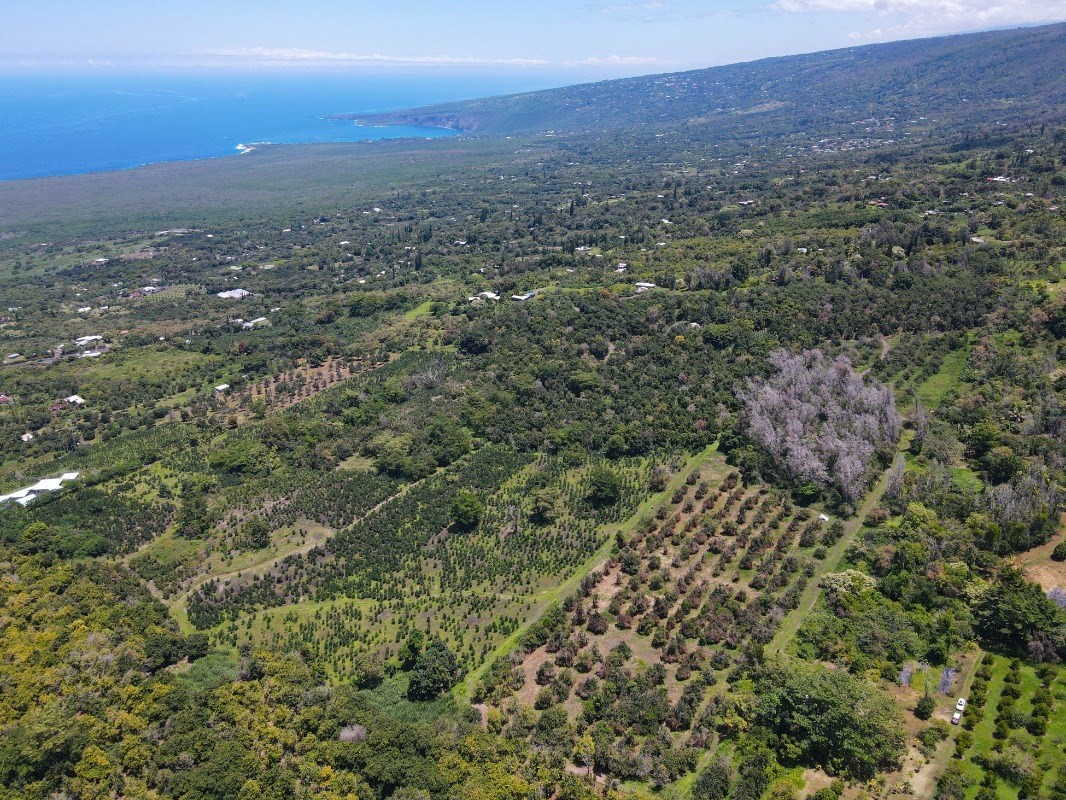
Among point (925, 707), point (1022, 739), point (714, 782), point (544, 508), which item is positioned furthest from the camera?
point (544, 508)

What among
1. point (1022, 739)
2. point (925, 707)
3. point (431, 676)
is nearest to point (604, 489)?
point (431, 676)

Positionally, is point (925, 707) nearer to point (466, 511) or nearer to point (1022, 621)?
point (1022, 621)

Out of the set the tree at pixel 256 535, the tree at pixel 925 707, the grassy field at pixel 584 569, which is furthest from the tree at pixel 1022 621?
the tree at pixel 256 535

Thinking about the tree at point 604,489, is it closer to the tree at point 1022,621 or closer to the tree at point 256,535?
the tree at point 1022,621

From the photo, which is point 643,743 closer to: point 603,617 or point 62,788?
point 603,617

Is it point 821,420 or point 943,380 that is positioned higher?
point 943,380

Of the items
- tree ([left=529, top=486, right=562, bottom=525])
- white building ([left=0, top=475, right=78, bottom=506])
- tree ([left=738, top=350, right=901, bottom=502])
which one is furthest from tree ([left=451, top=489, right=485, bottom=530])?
white building ([left=0, top=475, right=78, bottom=506])

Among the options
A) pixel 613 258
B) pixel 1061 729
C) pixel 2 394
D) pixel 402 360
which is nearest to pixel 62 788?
pixel 1061 729
